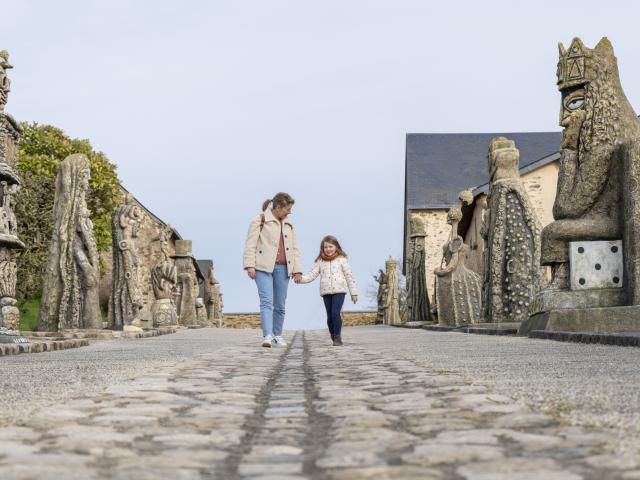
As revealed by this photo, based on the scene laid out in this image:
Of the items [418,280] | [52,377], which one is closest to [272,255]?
[52,377]

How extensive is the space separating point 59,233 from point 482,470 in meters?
12.8

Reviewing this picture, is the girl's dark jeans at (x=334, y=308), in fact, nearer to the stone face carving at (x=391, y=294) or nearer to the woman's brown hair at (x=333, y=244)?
the woman's brown hair at (x=333, y=244)

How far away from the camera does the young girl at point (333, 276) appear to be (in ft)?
35.6

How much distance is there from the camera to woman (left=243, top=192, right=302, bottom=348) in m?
10.2

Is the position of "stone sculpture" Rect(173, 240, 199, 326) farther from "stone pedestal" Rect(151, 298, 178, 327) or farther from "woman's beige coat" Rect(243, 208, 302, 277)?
"woman's beige coat" Rect(243, 208, 302, 277)

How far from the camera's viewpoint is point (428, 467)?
2.34 m

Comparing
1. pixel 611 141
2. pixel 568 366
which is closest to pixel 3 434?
pixel 568 366

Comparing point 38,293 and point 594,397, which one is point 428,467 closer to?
point 594,397

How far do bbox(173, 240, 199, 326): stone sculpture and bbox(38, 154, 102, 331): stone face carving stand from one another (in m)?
17.5

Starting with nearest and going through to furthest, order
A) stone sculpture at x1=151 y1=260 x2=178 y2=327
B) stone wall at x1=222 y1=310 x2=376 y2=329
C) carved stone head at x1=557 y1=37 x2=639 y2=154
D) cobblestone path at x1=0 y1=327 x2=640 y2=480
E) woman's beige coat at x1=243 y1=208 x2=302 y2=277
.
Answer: cobblestone path at x1=0 y1=327 x2=640 y2=480, woman's beige coat at x1=243 y1=208 x2=302 y2=277, carved stone head at x1=557 y1=37 x2=639 y2=154, stone sculpture at x1=151 y1=260 x2=178 y2=327, stone wall at x1=222 y1=310 x2=376 y2=329

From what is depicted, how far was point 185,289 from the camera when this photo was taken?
3291cm

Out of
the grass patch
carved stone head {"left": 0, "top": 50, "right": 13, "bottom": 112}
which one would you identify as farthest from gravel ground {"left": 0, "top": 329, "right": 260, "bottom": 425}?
the grass patch

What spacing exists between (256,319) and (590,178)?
50665 mm

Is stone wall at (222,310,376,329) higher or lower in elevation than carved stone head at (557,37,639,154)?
lower
